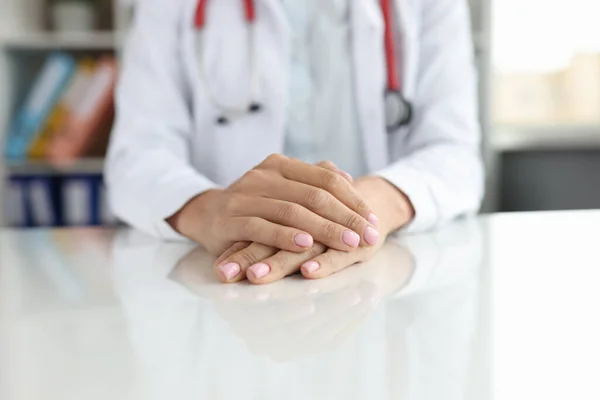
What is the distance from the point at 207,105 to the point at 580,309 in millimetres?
742

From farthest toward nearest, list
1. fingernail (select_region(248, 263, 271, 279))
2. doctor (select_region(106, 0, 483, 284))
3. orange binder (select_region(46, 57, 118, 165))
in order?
orange binder (select_region(46, 57, 118, 165))
doctor (select_region(106, 0, 483, 284))
fingernail (select_region(248, 263, 271, 279))

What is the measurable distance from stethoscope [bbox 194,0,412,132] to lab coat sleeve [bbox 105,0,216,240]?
54 mm

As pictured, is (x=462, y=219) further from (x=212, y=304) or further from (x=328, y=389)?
(x=328, y=389)

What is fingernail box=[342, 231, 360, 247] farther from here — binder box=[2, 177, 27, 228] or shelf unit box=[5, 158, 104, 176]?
binder box=[2, 177, 27, 228]

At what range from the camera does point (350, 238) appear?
1.96 feet

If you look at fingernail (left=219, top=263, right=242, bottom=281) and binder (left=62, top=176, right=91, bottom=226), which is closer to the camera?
fingernail (left=219, top=263, right=242, bottom=281)

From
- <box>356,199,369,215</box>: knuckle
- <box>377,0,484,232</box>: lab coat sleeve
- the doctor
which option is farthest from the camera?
the doctor

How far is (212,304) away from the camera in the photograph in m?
0.46

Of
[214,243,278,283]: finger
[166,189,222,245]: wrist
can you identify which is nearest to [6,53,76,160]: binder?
[166,189,222,245]: wrist

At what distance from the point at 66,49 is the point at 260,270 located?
6.65 feet

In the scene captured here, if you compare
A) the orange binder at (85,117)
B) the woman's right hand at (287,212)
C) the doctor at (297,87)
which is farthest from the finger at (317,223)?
the orange binder at (85,117)

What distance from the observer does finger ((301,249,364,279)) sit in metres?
0.56

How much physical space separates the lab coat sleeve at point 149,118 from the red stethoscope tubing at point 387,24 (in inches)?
1.9

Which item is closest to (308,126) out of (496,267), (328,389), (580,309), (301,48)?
(301,48)
